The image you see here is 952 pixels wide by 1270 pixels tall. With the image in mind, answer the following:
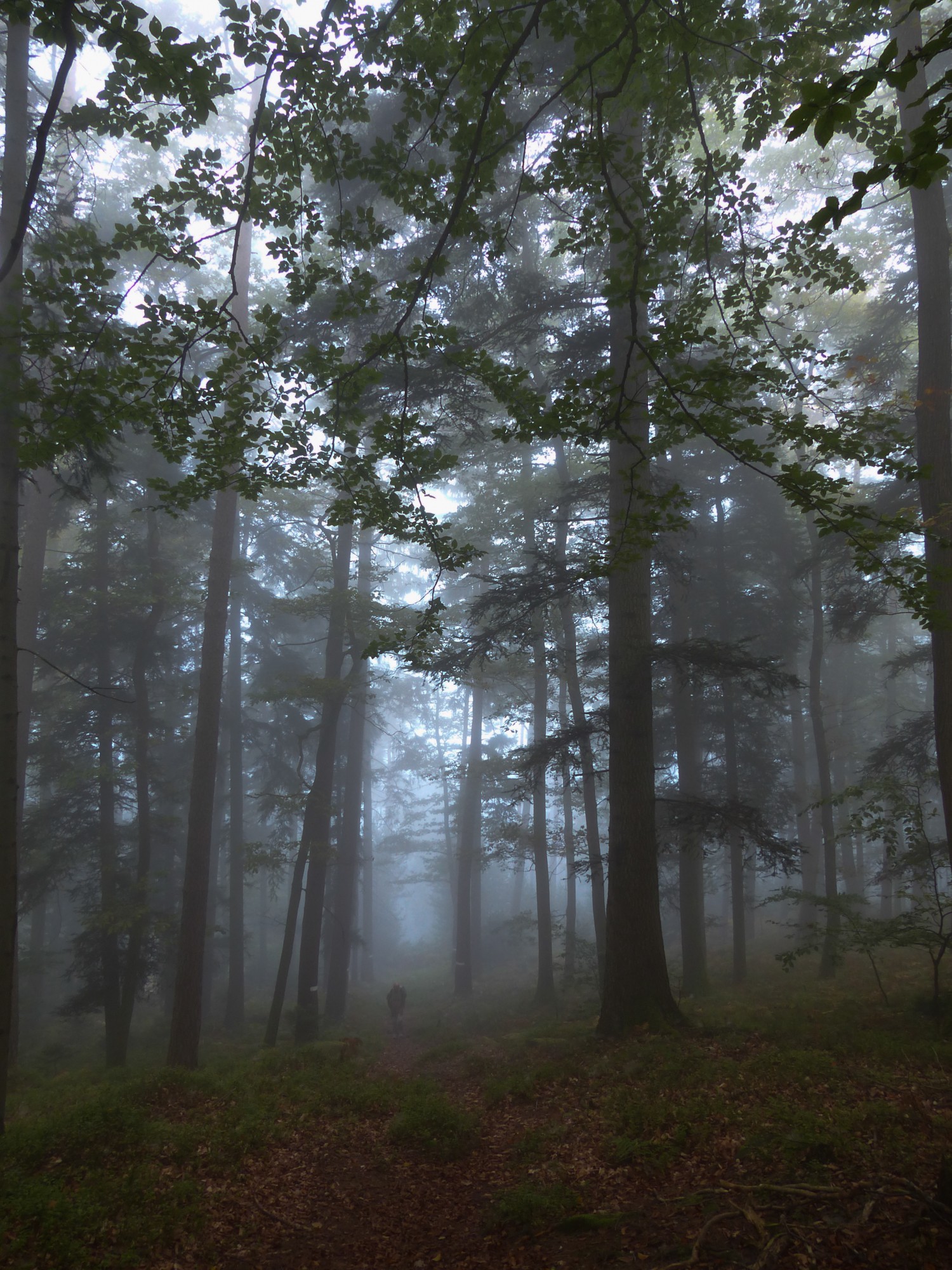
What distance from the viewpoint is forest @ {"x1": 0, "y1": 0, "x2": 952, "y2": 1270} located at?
4.79 metres

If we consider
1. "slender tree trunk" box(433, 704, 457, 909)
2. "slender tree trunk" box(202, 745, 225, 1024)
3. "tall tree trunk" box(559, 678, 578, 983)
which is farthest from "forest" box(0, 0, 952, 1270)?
"slender tree trunk" box(433, 704, 457, 909)

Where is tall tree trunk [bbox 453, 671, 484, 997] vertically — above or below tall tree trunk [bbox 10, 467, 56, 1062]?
below

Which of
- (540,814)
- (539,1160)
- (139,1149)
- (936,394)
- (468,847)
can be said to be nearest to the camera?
(539,1160)

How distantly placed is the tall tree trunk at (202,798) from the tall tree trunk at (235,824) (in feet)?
21.8

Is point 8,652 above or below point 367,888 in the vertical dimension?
above

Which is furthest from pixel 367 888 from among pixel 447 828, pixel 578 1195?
pixel 578 1195

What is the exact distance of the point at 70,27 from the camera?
3.21 meters

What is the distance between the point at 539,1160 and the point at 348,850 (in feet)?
48.9

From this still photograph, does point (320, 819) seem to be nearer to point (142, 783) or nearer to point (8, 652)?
point (142, 783)

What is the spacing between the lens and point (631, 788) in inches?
366

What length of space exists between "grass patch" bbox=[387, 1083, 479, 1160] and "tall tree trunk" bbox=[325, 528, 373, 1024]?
35.4 ft

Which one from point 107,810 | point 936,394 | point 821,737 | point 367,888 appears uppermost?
point 936,394

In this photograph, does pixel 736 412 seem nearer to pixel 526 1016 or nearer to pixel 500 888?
Result: pixel 526 1016

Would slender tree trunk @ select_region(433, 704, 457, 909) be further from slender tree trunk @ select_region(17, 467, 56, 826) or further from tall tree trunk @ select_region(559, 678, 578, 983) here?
slender tree trunk @ select_region(17, 467, 56, 826)
